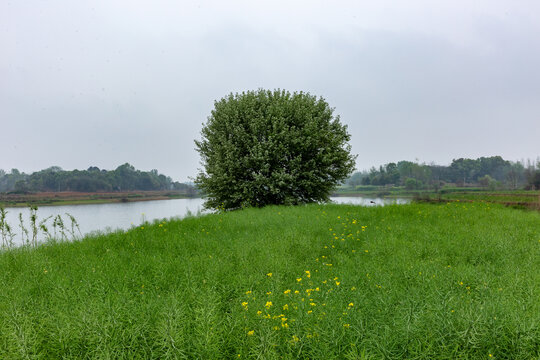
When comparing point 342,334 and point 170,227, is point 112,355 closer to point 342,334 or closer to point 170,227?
point 342,334

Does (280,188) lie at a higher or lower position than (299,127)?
lower

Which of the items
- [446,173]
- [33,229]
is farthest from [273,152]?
[446,173]

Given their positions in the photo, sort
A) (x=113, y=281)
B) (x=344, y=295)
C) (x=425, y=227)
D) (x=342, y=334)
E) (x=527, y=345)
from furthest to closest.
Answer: (x=425, y=227) < (x=113, y=281) < (x=344, y=295) < (x=342, y=334) < (x=527, y=345)

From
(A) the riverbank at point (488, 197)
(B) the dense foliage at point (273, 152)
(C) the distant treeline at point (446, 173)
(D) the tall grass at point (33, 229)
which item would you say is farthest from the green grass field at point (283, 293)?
(C) the distant treeline at point (446, 173)

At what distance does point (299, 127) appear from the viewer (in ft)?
65.4

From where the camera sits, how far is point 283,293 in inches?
193

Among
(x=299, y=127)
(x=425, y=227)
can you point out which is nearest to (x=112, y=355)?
(x=425, y=227)

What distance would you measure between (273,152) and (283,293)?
13954mm

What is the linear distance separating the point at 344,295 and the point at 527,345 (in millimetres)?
2269

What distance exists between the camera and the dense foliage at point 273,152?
736 inches

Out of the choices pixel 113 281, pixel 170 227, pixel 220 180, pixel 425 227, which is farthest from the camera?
pixel 220 180

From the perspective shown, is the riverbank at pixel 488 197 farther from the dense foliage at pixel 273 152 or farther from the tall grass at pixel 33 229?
the tall grass at pixel 33 229

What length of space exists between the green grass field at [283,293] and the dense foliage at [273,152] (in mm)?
7634

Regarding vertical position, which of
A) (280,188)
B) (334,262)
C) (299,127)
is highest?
(299,127)
